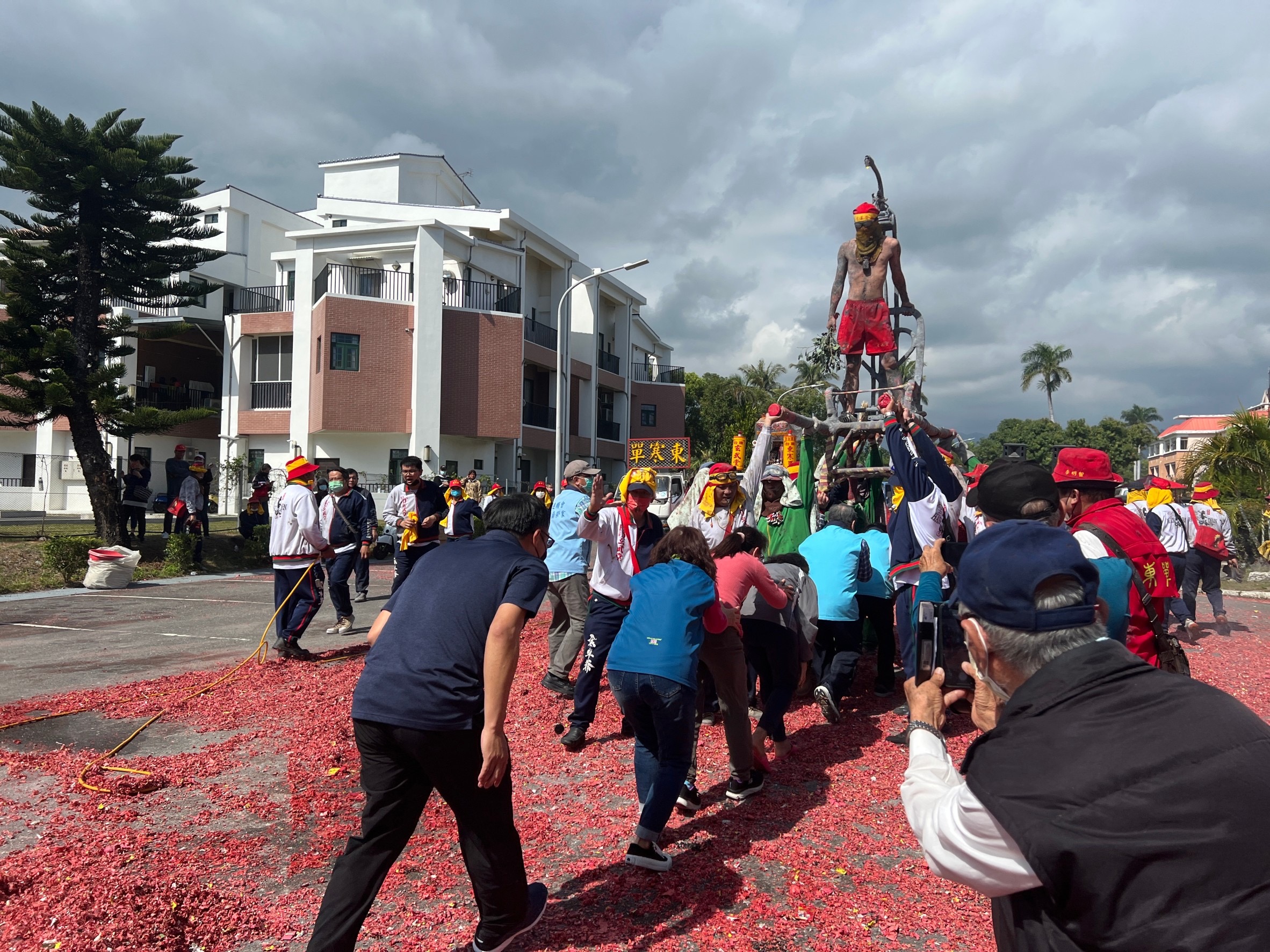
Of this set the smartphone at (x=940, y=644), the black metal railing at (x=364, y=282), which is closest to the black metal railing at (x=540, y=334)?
the black metal railing at (x=364, y=282)

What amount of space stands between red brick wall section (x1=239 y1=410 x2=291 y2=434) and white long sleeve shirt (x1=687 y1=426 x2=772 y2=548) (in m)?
25.6

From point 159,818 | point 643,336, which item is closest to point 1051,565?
point 159,818

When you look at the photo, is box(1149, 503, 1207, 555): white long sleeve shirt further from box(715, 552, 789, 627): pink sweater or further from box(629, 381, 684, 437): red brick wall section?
box(629, 381, 684, 437): red brick wall section

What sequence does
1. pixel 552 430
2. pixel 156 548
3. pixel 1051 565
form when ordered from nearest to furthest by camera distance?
pixel 1051 565, pixel 156 548, pixel 552 430

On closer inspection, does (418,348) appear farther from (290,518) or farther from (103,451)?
(290,518)

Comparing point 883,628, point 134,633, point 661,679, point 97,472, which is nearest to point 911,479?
point 883,628

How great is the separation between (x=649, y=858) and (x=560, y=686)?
124 inches

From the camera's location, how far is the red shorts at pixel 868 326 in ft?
29.1

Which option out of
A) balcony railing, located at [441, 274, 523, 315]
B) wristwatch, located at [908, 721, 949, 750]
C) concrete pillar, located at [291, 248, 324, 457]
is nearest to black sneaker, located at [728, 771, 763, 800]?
wristwatch, located at [908, 721, 949, 750]

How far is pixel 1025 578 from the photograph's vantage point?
1734 mm

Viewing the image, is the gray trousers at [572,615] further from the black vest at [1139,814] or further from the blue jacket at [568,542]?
the black vest at [1139,814]

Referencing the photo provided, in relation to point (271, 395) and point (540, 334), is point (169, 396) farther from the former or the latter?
point (540, 334)

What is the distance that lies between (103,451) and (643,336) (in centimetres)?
3299

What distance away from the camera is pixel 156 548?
17219mm
